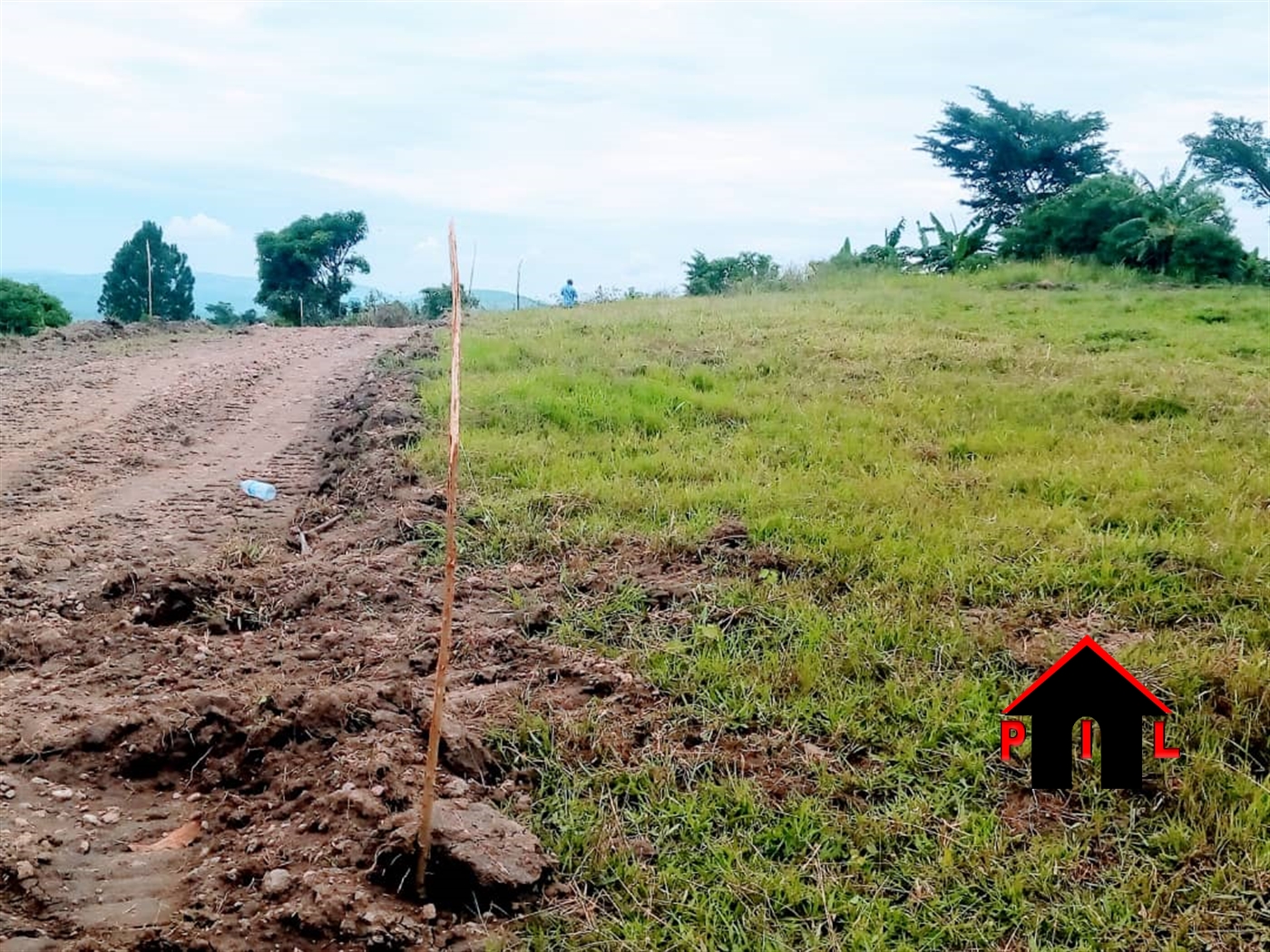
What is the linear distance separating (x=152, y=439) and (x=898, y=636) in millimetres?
4984

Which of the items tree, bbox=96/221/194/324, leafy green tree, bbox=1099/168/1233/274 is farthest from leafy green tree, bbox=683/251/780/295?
tree, bbox=96/221/194/324

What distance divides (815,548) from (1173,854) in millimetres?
1700

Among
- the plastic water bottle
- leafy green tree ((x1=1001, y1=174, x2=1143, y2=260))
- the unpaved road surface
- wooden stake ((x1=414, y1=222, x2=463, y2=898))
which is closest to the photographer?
wooden stake ((x1=414, y1=222, x2=463, y2=898))

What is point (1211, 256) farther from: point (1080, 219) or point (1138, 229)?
point (1080, 219)

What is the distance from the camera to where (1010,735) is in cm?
247

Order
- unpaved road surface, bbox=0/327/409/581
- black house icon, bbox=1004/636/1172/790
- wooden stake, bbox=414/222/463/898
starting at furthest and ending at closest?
unpaved road surface, bbox=0/327/409/581, black house icon, bbox=1004/636/1172/790, wooden stake, bbox=414/222/463/898

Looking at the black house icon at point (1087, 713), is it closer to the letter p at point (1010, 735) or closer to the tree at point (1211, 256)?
the letter p at point (1010, 735)

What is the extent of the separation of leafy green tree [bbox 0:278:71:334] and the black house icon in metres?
13.5

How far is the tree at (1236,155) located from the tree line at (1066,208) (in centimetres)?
2

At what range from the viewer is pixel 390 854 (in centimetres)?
213

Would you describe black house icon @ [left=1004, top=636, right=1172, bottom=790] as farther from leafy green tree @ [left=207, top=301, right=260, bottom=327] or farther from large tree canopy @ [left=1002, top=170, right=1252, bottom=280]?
leafy green tree @ [left=207, top=301, right=260, bottom=327]

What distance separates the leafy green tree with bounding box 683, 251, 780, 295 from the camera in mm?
16828

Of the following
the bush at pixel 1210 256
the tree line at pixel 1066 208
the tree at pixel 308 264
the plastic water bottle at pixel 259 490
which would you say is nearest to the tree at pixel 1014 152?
the tree line at pixel 1066 208

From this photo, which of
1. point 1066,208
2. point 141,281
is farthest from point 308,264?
point 1066,208
